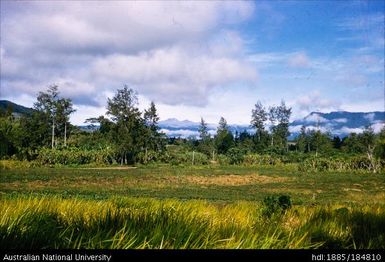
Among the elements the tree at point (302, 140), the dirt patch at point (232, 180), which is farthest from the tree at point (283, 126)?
the dirt patch at point (232, 180)

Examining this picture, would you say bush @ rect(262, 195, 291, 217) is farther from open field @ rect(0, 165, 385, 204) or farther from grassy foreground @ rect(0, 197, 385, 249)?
open field @ rect(0, 165, 385, 204)

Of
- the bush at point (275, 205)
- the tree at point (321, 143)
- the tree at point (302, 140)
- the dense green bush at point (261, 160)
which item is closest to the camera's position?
the bush at point (275, 205)

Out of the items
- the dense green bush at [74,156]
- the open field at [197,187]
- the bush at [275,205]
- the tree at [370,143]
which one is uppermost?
the tree at [370,143]

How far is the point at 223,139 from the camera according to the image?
3893 inches

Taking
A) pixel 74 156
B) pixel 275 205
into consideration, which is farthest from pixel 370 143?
pixel 275 205

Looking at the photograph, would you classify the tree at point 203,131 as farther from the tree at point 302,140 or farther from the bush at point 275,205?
the bush at point 275,205

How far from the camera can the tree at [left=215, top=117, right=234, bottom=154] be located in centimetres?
9746

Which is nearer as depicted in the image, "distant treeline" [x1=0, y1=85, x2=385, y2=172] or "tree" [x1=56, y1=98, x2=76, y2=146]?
"distant treeline" [x1=0, y1=85, x2=385, y2=172]

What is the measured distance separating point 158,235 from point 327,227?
229 cm

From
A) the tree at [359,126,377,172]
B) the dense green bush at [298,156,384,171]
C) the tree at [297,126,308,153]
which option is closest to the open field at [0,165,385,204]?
the tree at [359,126,377,172]

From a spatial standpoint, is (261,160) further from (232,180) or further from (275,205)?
(275,205)

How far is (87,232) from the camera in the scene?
149 inches

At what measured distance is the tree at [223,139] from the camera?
9746 centimetres

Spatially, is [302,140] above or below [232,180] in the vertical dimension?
above
